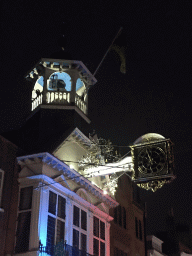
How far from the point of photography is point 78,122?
24.5m

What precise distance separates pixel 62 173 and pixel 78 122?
15.0 ft

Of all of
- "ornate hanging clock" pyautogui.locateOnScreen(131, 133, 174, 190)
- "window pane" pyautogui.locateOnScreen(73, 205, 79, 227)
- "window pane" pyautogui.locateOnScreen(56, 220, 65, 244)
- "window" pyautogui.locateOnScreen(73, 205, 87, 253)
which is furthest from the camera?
"window pane" pyautogui.locateOnScreen(73, 205, 79, 227)

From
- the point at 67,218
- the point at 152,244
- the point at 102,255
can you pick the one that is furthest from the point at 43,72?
the point at 152,244

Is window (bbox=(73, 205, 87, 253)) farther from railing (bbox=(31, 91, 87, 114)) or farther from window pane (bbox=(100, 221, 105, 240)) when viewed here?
railing (bbox=(31, 91, 87, 114))

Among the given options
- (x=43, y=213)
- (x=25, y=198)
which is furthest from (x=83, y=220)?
(x=25, y=198)

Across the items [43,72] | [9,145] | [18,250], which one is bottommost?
[18,250]

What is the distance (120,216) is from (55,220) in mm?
8558

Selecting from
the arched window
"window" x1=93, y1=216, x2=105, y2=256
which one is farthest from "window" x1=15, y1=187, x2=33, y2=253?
the arched window

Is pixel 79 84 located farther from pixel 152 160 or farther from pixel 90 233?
pixel 152 160

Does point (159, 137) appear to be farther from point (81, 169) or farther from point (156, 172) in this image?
point (81, 169)

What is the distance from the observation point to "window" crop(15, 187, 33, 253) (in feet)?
60.3

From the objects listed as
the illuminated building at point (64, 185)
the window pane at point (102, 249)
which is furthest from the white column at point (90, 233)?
the window pane at point (102, 249)

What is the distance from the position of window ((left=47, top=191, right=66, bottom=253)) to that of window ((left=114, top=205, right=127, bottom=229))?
6.86 metres

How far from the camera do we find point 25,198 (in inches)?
765
